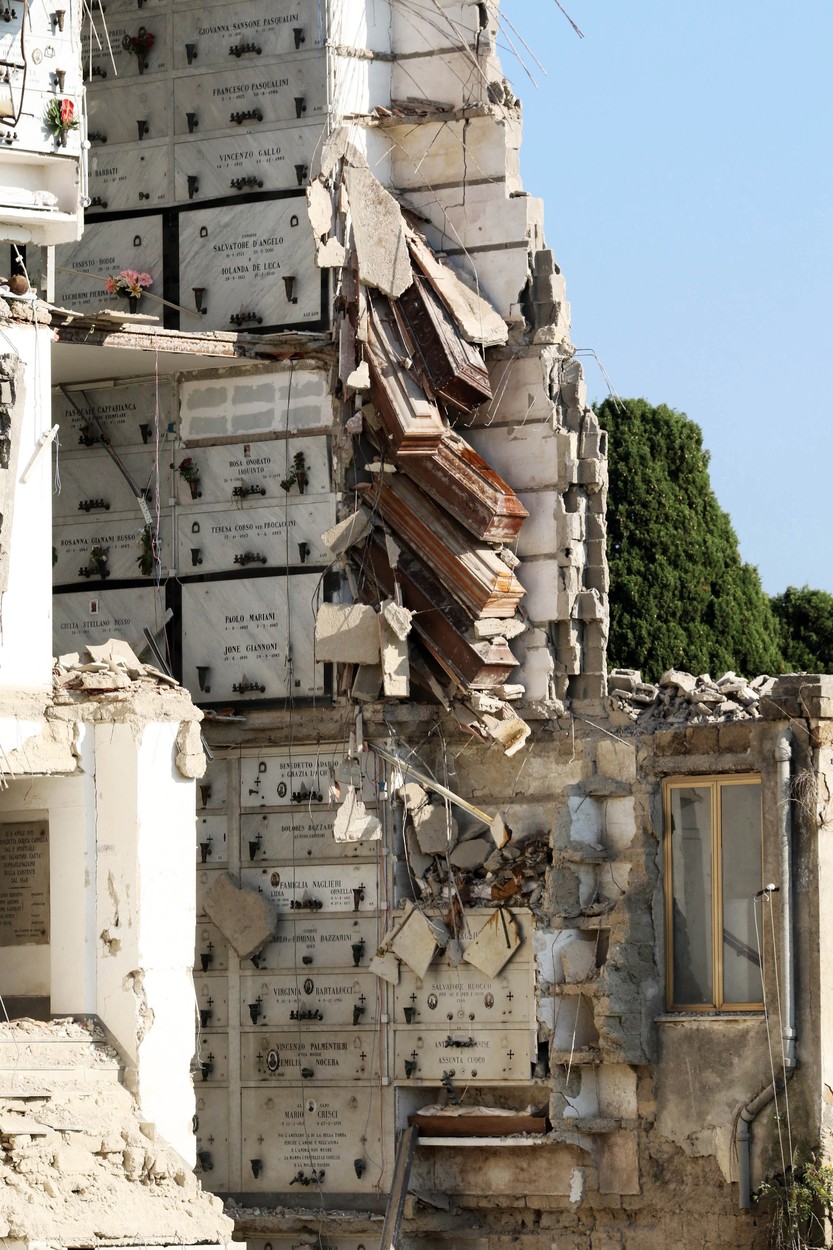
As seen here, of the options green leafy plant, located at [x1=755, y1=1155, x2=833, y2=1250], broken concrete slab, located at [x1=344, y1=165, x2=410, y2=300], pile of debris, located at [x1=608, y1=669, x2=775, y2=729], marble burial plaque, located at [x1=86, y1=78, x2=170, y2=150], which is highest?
marble burial plaque, located at [x1=86, y1=78, x2=170, y2=150]

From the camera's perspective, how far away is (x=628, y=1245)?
2616 centimetres

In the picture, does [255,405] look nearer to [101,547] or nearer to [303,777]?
[101,547]

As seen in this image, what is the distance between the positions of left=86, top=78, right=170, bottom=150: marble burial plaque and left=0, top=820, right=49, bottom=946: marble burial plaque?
780 cm

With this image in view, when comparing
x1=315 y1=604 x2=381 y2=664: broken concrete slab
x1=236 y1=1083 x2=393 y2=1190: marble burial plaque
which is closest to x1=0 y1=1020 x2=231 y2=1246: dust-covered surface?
x1=236 y1=1083 x2=393 y2=1190: marble burial plaque

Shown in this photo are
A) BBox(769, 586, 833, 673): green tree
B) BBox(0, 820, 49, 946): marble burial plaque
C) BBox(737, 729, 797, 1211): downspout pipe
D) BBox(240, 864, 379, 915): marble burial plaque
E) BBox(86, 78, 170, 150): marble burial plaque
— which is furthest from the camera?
BBox(769, 586, 833, 673): green tree

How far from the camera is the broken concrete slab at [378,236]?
90.4 feet

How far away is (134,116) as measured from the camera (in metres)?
29.9

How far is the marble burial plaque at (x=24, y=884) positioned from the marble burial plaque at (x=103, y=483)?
14.8 ft

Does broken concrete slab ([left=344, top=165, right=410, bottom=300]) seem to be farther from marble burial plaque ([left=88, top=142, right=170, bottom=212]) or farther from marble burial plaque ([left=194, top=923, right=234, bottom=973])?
marble burial plaque ([left=194, top=923, right=234, bottom=973])

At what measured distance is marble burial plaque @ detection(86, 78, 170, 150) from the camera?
2964 cm

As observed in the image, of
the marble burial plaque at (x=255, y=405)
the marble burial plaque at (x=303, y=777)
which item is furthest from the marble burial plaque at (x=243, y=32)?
the marble burial plaque at (x=303, y=777)

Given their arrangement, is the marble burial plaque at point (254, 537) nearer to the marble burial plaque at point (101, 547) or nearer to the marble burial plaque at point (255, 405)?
the marble burial plaque at point (101, 547)

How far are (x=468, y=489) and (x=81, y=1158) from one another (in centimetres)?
815

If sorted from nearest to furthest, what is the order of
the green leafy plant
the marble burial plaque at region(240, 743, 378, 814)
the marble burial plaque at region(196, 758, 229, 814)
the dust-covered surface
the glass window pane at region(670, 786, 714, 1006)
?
the dust-covered surface → the green leafy plant → the glass window pane at region(670, 786, 714, 1006) → the marble burial plaque at region(240, 743, 378, 814) → the marble burial plaque at region(196, 758, 229, 814)
